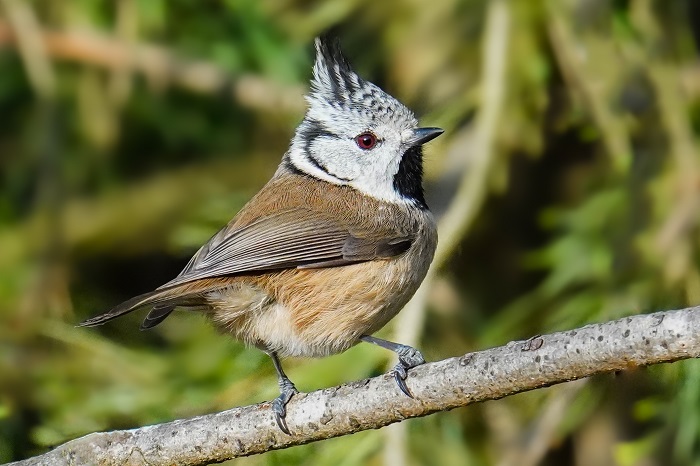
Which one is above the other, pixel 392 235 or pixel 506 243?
pixel 506 243

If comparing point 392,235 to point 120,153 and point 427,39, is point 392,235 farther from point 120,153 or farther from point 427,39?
point 120,153

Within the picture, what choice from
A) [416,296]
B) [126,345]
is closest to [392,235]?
[416,296]

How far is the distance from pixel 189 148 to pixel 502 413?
2.12 meters

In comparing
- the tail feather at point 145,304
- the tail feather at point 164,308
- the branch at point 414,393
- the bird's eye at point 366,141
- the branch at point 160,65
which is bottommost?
the branch at point 414,393

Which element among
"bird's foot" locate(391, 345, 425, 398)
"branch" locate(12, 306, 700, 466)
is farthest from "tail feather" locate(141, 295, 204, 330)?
"bird's foot" locate(391, 345, 425, 398)

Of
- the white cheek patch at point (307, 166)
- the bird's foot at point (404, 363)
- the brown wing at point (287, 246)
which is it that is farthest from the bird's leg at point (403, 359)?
the white cheek patch at point (307, 166)

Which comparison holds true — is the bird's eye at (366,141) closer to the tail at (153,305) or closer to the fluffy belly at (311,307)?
the fluffy belly at (311,307)

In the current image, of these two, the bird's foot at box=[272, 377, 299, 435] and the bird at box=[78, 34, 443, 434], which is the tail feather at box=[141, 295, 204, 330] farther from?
the bird's foot at box=[272, 377, 299, 435]

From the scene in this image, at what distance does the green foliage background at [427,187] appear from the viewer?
3.58 m

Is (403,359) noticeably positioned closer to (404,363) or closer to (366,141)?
(404,363)

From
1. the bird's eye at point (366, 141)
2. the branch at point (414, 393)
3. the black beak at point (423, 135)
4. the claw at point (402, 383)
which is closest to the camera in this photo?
the branch at point (414, 393)

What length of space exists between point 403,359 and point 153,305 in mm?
754

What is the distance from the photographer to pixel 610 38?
400cm

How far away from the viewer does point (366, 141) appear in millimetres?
3564
